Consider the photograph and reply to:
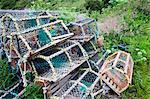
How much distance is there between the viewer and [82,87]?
549cm

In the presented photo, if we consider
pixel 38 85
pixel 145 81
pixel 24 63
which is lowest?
pixel 145 81

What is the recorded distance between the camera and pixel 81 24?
6641 millimetres

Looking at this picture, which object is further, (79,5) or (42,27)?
(79,5)

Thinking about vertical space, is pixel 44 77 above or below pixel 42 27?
below

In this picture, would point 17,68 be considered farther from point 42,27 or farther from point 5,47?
point 42,27

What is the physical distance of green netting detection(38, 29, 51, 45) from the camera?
19.0 feet

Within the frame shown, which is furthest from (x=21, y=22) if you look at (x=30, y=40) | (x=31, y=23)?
(x=30, y=40)

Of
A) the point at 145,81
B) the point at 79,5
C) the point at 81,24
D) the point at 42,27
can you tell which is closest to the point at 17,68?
the point at 42,27

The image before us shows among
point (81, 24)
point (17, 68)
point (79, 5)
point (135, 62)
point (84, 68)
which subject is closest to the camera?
point (17, 68)

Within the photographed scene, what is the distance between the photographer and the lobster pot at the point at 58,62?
540 centimetres

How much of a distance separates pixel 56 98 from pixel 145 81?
7.36 ft

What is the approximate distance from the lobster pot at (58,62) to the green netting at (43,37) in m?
0.18

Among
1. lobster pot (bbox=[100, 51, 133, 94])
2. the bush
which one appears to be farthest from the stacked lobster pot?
the bush

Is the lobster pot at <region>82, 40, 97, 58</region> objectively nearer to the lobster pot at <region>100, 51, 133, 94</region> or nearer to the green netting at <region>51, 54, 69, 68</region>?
the lobster pot at <region>100, 51, 133, 94</region>
